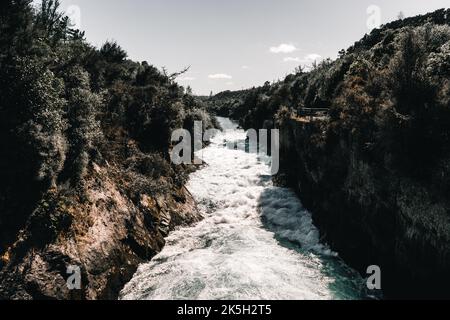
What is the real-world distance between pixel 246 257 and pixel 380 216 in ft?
21.2

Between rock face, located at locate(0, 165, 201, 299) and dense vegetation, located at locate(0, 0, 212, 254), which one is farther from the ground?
dense vegetation, located at locate(0, 0, 212, 254)

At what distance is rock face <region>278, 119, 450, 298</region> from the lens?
12734 millimetres

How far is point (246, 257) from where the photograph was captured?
17531mm

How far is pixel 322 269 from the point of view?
17.3 meters

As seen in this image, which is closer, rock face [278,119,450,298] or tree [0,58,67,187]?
rock face [278,119,450,298]

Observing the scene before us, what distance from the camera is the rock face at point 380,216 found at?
12.7 meters

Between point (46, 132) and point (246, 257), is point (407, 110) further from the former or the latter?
point (46, 132)

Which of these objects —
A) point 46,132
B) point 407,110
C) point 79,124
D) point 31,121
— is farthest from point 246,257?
point 31,121

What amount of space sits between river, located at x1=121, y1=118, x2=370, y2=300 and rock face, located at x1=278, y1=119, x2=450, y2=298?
116 cm

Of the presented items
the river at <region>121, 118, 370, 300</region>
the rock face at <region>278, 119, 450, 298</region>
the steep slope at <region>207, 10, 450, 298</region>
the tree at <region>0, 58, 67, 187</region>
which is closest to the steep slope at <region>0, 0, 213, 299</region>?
the tree at <region>0, 58, 67, 187</region>

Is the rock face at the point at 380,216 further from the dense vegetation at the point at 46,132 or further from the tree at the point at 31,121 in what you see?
the tree at the point at 31,121

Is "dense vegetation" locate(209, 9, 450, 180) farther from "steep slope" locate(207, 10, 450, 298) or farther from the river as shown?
the river

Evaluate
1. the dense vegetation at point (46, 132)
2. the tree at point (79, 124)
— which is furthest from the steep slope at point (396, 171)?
the tree at point (79, 124)

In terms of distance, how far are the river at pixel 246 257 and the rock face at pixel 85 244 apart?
1.00 m
